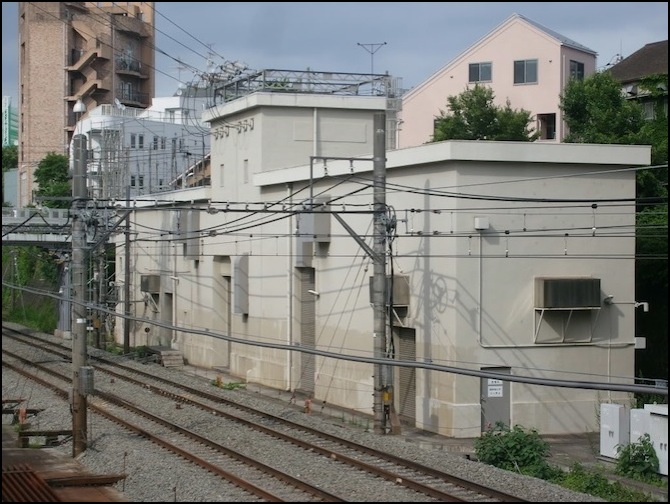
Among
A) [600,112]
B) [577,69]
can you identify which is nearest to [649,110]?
[600,112]

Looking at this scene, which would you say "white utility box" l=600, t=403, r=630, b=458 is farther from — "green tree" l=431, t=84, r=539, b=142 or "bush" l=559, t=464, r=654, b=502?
"green tree" l=431, t=84, r=539, b=142

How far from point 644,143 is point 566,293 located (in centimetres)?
844

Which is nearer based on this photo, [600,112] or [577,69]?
[600,112]

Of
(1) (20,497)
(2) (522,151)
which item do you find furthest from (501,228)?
(1) (20,497)

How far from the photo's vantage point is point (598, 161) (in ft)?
62.7

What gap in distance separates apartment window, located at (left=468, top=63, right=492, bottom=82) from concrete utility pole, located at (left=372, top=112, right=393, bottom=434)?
19.5m

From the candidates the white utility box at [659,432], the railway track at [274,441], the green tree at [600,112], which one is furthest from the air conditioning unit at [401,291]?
the green tree at [600,112]

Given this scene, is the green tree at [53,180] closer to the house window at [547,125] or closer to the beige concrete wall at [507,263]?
the house window at [547,125]

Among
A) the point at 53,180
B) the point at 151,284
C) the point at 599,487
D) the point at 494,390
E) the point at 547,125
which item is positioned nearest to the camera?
the point at 599,487

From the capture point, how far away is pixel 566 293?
61.2 ft

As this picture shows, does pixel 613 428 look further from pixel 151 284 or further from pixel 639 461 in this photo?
pixel 151 284

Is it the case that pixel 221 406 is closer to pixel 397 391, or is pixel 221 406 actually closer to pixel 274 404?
pixel 274 404

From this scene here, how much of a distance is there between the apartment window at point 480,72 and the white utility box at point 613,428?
2174cm

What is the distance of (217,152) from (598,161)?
13.5 metres
